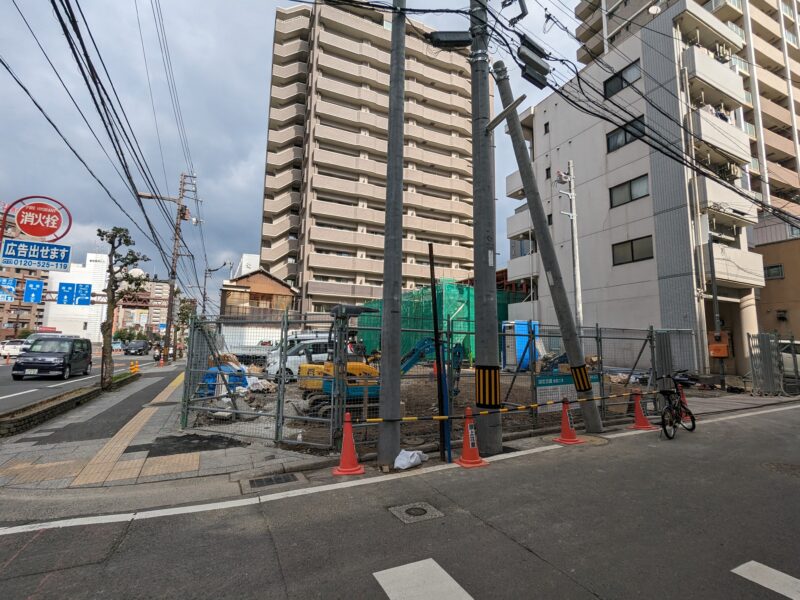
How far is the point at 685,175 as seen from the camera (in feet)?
58.2

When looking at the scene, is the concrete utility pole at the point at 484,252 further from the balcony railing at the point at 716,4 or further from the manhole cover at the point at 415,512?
the balcony railing at the point at 716,4

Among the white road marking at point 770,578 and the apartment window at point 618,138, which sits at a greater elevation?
the apartment window at point 618,138

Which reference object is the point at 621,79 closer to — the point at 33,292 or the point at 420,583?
the point at 420,583

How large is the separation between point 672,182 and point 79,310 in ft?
310

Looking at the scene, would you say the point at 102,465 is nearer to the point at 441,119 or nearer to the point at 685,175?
the point at 685,175

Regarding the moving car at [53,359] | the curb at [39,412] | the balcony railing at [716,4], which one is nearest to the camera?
the curb at [39,412]

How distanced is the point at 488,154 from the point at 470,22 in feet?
8.60

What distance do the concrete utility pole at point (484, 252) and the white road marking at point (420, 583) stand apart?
3.63m

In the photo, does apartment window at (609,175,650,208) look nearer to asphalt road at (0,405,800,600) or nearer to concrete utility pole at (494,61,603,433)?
concrete utility pole at (494,61,603,433)

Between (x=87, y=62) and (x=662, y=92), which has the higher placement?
(x=662, y=92)

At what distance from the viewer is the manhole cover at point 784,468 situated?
5.47 metres

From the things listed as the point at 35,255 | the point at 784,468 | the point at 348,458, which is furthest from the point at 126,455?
the point at 784,468

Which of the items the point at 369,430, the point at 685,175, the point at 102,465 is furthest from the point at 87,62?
the point at 685,175

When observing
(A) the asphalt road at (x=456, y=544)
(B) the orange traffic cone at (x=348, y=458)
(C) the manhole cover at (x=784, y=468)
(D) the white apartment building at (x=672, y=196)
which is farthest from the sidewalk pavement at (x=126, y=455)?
(D) the white apartment building at (x=672, y=196)
